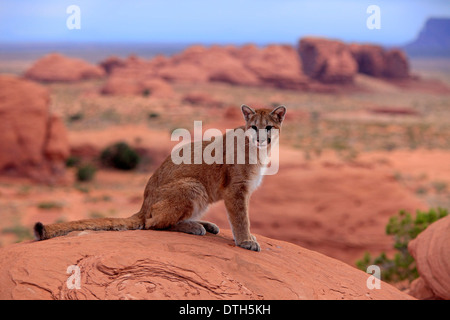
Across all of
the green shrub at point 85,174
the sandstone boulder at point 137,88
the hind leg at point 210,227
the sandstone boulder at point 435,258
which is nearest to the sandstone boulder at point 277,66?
the sandstone boulder at point 137,88

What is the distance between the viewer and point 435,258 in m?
7.95

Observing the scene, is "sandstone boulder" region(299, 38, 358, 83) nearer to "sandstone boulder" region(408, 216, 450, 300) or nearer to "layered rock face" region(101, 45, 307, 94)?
"layered rock face" region(101, 45, 307, 94)

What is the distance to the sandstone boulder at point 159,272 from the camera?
4898mm

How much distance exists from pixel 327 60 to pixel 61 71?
45.2 meters

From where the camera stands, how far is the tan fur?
648cm

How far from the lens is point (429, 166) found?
95.6ft

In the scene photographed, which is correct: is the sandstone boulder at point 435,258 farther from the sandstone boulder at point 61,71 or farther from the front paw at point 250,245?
the sandstone boulder at point 61,71

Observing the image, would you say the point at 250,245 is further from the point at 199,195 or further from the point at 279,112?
the point at 279,112

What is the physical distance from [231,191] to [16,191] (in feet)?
65.4

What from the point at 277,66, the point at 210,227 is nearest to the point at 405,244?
the point at 210,227

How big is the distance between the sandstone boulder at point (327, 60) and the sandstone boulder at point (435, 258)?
7717 cm

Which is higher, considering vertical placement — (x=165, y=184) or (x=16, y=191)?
(x=165, y=184)
